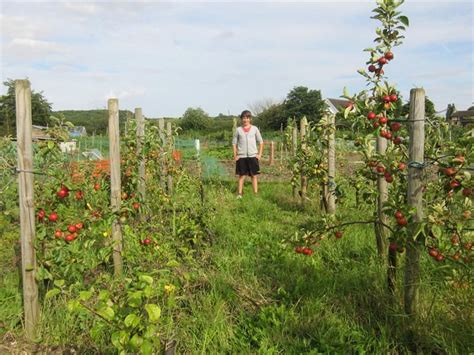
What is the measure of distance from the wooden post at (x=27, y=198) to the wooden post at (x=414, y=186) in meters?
2.32

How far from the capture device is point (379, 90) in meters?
2.67

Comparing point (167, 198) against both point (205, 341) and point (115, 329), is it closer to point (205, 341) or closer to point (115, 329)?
point (205, 341)

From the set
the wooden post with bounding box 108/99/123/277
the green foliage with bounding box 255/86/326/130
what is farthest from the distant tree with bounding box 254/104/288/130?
the wooden post with bounding box 108/99/123/277

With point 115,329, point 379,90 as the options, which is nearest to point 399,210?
point 379,90

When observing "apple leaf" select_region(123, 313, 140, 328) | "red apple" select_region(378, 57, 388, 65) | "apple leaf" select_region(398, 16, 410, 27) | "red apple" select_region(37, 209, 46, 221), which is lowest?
"apple leaf" select_region(123, 313, 140, 328)

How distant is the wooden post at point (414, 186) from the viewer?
235 centimetres

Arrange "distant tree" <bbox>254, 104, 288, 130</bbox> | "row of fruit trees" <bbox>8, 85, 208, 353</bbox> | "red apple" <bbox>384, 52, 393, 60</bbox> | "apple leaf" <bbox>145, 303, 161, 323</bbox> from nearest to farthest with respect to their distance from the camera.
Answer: "apple leaf" <bbox>145, 303, 161, 323</bbox>, "row of fruit trees" <bbox>8, 85, 208, 353</bbox>, "red apple" <bbox>384, 52, 393, 60</bbox>, "distant tree" <bbox>254, 104, 288, 130</bbox>

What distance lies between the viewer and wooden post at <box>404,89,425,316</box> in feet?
7.70

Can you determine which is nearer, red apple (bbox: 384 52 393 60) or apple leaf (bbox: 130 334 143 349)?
apple leaf (bbox: 130 334 143 349)

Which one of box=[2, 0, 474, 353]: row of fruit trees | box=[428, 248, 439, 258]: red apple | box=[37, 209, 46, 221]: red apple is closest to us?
box=[2, 0, 474, 353]: row of fruit trees

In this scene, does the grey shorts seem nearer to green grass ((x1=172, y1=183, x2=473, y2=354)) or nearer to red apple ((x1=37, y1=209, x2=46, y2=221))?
green grass ((x1=172, y1=183, x2=473, y2=354))

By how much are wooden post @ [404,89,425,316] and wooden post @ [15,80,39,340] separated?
232 centimetres

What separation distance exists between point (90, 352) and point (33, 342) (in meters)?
0.46

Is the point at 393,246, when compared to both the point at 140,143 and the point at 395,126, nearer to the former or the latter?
the point at 395,126
